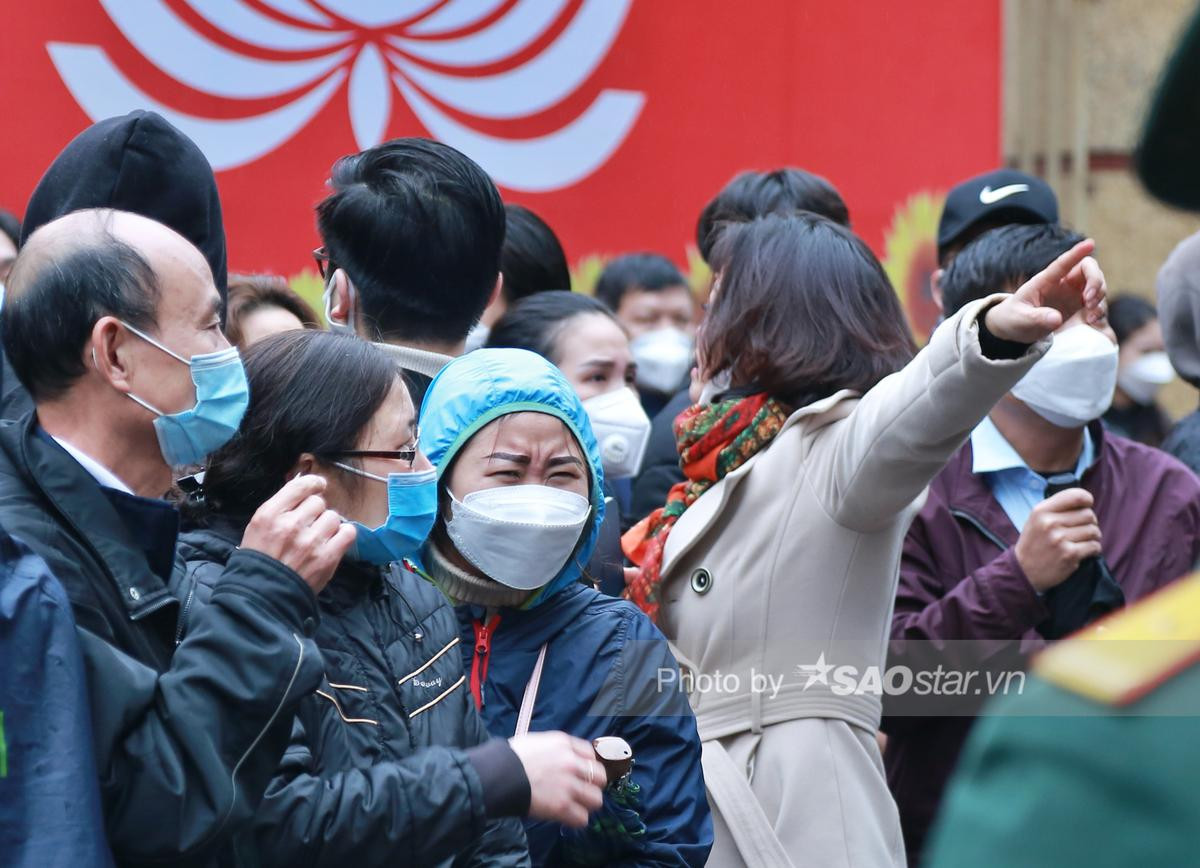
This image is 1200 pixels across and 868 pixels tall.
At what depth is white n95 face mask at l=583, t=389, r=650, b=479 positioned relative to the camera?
4176 mm

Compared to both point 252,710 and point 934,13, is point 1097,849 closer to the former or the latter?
point 252,710

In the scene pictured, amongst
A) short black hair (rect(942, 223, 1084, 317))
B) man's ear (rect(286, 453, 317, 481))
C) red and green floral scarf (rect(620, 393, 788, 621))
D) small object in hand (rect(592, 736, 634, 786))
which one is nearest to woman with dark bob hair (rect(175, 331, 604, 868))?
man's ear (rect(286, 453, 317, 481))

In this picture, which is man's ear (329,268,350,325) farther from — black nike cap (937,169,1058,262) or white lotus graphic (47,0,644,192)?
black nike cap (937,169,1058,262)

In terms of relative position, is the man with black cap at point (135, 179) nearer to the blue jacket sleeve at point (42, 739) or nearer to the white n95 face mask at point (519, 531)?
the white n95 face mask at point (519, 531)

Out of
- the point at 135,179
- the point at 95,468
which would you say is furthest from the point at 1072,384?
the point at 95,468

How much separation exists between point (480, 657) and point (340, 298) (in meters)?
0.92

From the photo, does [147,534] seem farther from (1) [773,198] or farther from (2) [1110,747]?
(1) [773,198]

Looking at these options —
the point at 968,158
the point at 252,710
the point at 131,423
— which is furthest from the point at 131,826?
the point at 968,158

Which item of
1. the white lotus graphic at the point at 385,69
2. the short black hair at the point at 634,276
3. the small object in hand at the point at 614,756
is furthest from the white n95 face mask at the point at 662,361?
the small object in hand at the point at 614,756

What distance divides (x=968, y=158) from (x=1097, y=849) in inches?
A: 194

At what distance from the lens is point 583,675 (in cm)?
268

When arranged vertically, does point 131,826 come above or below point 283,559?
below

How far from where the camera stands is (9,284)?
2.27m

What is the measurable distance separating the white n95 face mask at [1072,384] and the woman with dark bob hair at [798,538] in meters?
0.48
